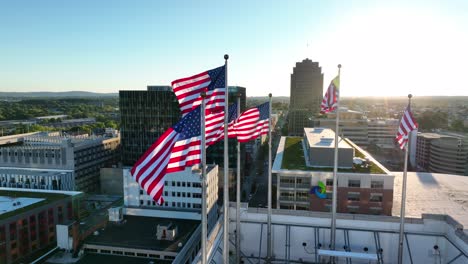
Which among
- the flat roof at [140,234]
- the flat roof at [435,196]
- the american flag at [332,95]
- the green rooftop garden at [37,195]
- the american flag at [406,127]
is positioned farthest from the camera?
the green rooftop garden at [37,195]

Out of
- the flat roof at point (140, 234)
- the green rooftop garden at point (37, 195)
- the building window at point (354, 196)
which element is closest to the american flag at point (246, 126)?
the flat roof at point (140, 234)

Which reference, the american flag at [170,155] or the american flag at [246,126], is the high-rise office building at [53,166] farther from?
the american flag at [170,155]

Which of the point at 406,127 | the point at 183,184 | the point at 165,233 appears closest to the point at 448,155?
the point at 183,184

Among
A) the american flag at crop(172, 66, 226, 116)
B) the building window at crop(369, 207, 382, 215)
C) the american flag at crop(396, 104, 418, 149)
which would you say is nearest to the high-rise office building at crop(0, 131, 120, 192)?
the building window at crop(369, 207, 382, 215)

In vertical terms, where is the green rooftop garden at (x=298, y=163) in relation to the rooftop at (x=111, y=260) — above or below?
above

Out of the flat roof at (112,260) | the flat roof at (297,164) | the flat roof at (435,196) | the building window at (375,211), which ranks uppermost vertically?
the flat roof at (297,164)

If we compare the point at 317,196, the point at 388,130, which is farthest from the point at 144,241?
the point at 388,130
